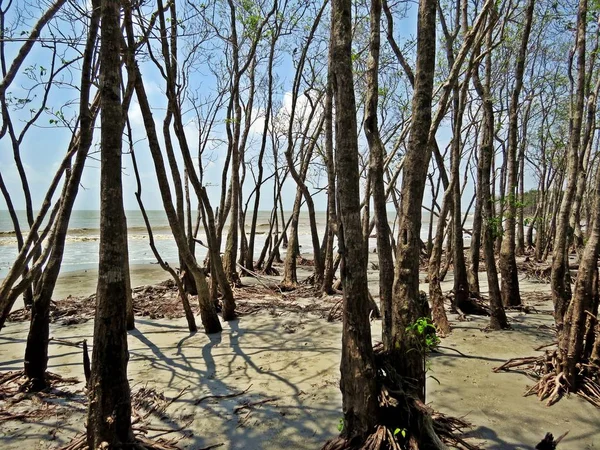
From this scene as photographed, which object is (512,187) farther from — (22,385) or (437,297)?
(22,385)

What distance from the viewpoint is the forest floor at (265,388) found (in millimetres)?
3355

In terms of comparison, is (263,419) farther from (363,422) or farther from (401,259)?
(401,259)

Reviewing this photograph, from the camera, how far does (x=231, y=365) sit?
5004mm

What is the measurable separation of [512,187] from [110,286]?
6.38 meters

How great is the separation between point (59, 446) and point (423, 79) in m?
4.08

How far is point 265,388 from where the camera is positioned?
169 inches

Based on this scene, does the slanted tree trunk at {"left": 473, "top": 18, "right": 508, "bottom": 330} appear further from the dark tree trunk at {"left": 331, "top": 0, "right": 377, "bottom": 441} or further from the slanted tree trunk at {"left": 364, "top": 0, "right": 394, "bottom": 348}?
the dark tree trunk at {"left": 331, "top": 0, "right": 377, "bottom": 441}

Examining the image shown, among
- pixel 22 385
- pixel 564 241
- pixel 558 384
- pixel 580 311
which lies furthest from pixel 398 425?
pixel 22 385

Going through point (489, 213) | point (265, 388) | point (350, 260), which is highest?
point (489, 213)

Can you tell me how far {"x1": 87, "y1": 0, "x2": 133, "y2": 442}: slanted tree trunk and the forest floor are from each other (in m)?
0.57

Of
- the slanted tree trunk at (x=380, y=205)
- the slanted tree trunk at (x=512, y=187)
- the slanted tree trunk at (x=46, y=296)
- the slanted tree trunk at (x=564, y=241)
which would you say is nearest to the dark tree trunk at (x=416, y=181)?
the slanted tree trunk at (x=380, y=205)

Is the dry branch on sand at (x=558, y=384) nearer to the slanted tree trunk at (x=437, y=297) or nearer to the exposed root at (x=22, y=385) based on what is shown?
the slanted tree trunk at (x=437, y=297)

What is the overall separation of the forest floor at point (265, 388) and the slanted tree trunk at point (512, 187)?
2.00 ft

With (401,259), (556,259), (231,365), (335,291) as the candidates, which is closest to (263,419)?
(231,365)
